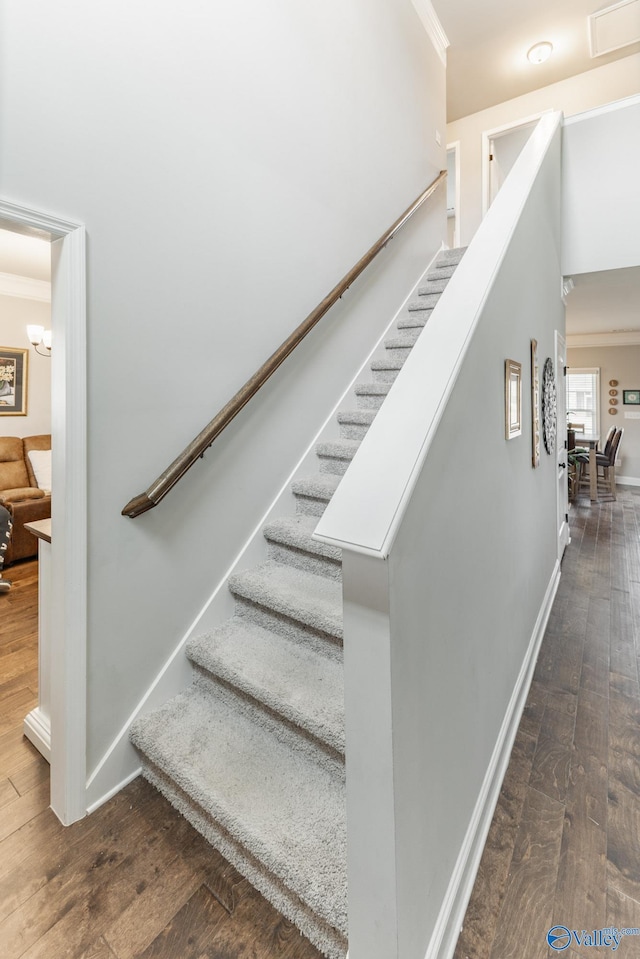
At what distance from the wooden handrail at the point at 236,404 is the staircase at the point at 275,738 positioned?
2.09 ft

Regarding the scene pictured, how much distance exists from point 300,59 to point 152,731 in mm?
3286

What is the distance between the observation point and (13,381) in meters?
4.90

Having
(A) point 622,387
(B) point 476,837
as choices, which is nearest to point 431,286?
(B) point 476,837

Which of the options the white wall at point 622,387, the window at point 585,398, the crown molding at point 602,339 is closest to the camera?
the crown molding at point 602,339

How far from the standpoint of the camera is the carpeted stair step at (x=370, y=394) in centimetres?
281

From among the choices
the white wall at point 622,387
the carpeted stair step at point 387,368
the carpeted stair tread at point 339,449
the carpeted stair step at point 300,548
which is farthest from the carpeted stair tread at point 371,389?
the white wall at point 622,387

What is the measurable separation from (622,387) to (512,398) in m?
7.59

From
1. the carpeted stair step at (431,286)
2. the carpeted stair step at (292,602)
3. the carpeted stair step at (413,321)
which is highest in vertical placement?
the carpeted stair step at (431,286)

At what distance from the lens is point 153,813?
4.94 ft

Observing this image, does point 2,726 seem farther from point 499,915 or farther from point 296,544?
point 499,915

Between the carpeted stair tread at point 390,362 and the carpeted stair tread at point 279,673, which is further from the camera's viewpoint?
the carpeted stair tread at point 390,362

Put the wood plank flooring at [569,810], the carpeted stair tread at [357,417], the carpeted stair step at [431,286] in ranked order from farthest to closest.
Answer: the carpeted stair step at [431,286]
the carpeted stair tread at [357,417]
the wood plank flooring at [569,810]

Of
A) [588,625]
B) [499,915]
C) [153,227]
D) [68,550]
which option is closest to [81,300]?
[153,227]

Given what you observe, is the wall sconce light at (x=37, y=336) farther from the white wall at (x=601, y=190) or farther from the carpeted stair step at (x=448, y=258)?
the white wall at (x=601, y=190)
